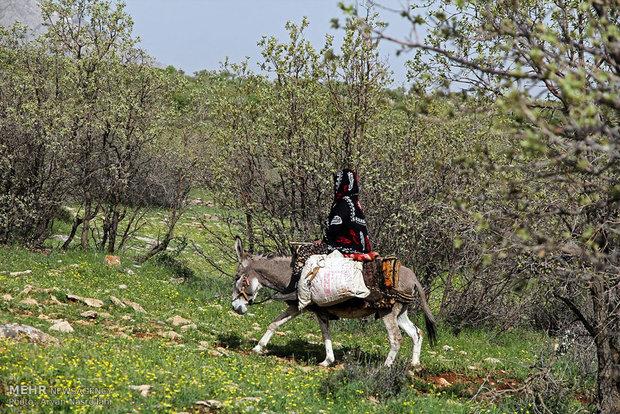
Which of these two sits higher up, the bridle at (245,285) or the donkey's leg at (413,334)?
the bridle at (245,285)

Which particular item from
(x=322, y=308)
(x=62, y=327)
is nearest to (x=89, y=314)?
(x=62, y=327)

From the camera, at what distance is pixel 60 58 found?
52.8 feet

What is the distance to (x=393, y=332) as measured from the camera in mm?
9242

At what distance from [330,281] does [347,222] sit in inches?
49.4

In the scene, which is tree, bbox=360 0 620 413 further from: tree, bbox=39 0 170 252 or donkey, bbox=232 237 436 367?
tree, bbox=39 0 170 252

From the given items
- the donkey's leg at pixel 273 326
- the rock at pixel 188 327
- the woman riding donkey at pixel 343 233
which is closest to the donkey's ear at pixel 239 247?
the woman riding donkey at pixel 343 233

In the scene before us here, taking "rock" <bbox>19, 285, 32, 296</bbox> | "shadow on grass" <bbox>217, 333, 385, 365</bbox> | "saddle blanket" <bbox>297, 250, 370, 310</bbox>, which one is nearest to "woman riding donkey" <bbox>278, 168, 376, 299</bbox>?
"saddle blanket" <bbox>297, 250, 370, 310</bbox>

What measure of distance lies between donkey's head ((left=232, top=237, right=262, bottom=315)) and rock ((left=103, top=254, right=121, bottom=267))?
5.96 meters

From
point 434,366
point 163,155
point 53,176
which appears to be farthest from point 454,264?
point 53,176

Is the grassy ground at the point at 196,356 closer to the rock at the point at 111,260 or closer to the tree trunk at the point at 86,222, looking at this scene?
the rock at the point at 111,260

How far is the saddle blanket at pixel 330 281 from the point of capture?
8.97m

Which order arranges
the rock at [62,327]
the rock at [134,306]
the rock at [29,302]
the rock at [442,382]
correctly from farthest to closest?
the rock at [134,306] < the rock at [29,302] < the rock at [62,327] < the rock at [442,382]

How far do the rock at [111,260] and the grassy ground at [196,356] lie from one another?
8.3 inches

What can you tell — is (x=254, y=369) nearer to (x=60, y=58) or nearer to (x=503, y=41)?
(x=503, y=41)
